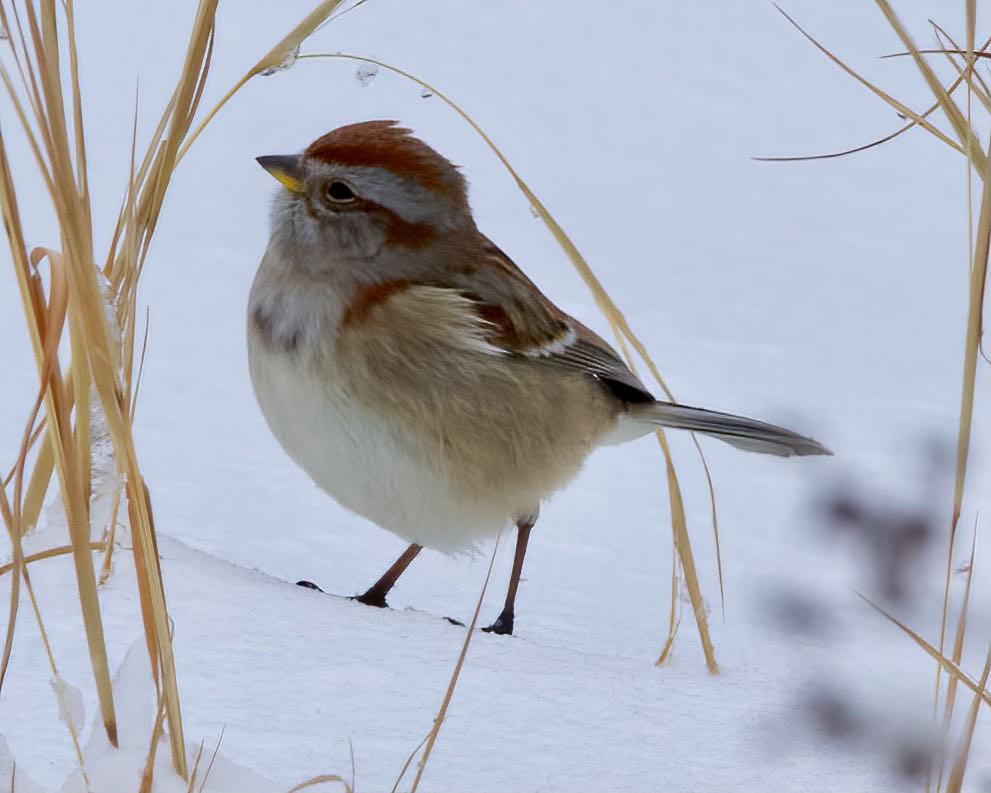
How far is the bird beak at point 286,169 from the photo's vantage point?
3311 millimetres

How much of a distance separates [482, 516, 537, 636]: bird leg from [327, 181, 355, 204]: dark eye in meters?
1.00

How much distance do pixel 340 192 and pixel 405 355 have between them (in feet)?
1.52

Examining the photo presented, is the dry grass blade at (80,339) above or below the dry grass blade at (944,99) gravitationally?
below

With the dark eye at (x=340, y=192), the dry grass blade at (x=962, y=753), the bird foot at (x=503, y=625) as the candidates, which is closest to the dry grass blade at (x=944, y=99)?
the dry grass blade at (x=962, y=753)

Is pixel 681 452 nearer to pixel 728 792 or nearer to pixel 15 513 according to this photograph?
pixel 728 792

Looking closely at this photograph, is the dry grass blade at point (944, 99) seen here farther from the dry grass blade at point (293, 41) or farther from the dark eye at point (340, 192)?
the dark eye at point (340, 192)

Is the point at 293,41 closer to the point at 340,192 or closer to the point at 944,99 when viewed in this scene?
the point at 340,192

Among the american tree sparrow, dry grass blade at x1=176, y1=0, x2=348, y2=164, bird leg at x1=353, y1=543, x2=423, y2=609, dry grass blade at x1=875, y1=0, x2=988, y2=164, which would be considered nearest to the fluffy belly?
the american tree sparrow

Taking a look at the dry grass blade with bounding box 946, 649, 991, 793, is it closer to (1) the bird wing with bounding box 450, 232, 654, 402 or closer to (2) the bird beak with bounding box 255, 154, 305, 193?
(1) the bird wing with bounding box 450, 232, 654, 402

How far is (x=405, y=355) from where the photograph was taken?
10.3 feet

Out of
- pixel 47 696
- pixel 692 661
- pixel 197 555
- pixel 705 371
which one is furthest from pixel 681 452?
pixel 47 696

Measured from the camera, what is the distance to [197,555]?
3121 mm

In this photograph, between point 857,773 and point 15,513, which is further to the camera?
point 857,773

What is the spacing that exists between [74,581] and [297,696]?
628 millimetres
